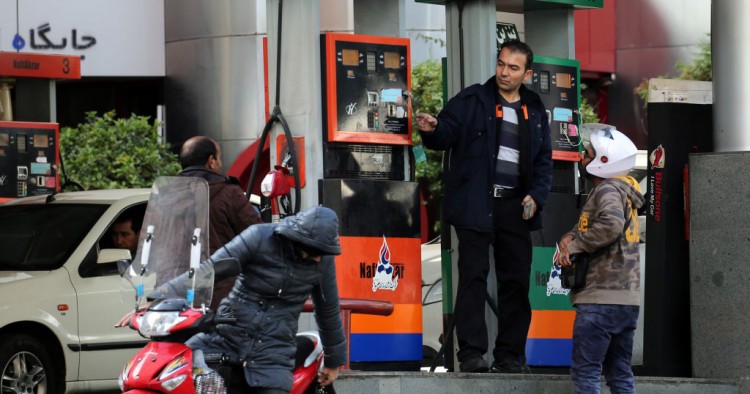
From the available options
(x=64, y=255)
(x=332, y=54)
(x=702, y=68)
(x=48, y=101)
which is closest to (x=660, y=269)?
(x=332, y=54)

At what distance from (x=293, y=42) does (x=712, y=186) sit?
2975 millimetres

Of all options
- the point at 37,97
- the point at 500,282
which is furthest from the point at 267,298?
the point at 37,97

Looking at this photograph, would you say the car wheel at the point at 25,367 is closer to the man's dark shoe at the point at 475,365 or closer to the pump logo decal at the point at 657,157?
the man's dark shoe at the point at 475,365

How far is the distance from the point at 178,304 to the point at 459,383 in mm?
2870

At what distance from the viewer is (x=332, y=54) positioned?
31.7 feet

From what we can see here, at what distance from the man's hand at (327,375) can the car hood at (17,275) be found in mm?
4152

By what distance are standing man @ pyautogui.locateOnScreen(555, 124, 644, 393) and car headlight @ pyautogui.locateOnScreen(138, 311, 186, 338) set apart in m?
2.89

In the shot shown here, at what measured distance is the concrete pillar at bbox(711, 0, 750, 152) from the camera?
32.9ft

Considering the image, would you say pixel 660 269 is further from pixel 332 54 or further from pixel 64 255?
pixel 64 255

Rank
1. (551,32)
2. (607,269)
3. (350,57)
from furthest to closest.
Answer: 1. (551,32)
2. (350,57)
3. (607,269)

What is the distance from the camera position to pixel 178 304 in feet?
21.0

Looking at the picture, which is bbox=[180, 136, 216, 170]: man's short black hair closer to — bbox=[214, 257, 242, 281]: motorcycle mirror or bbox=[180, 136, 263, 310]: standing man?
bbox=[180, 136, 263, 310]: standing man

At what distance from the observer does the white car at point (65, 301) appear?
10.4 metres

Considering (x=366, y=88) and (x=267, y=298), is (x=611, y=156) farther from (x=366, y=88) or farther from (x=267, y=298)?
(x=267, y=298)
